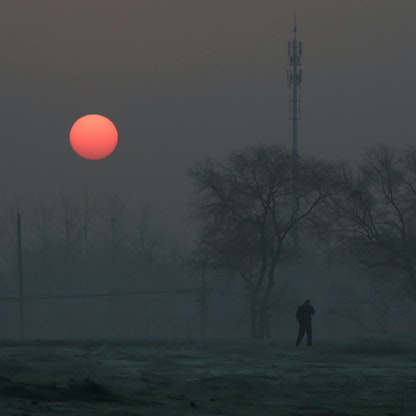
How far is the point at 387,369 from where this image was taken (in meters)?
30.5

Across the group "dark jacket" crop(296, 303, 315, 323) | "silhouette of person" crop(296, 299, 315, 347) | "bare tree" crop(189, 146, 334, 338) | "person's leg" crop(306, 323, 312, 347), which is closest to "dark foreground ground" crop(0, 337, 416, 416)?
"person's leg" crop(306, 323, 312, 347)

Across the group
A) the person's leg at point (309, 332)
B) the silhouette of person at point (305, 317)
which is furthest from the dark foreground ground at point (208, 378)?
the silhouette of person at point (305, 317)

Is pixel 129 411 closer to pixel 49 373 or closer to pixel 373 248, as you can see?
pixel 49 373

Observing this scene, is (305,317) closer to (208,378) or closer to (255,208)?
(208,378)

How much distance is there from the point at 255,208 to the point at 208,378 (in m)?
35.8

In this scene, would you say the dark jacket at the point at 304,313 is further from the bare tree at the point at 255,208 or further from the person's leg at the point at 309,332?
the bare tree at the point at 255,208

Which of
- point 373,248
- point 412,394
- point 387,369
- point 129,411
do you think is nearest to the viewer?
→ point 129,411

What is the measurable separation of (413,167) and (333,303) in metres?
29.6

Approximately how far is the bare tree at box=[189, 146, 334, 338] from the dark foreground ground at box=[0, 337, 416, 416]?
2162 cm

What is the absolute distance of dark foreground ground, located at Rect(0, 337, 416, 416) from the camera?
68.5 feet

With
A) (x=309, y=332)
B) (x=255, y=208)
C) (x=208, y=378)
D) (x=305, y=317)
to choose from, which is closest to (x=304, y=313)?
(x=305, y=317)

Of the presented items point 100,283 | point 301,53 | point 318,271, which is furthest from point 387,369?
point 100,283

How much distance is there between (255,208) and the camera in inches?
2467

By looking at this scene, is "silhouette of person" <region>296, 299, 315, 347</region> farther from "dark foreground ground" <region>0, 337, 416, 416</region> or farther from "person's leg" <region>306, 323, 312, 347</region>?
"dark foreground ground" <region>0, 337, 416, 416</region>
